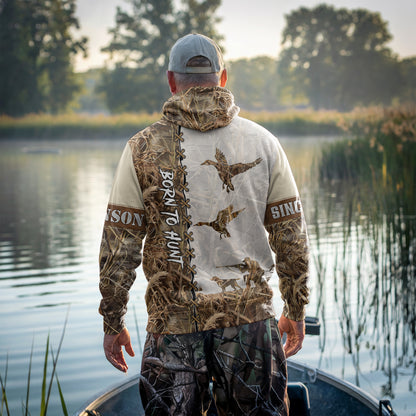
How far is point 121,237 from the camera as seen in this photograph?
1.82m

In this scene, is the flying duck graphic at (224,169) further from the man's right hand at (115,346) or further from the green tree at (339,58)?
the green tree at (339,58)

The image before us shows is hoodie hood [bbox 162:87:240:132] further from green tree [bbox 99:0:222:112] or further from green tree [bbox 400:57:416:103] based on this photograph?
green tree [bbox 400:57:416:103]

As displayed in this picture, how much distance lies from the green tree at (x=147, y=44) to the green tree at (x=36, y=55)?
3.24 m

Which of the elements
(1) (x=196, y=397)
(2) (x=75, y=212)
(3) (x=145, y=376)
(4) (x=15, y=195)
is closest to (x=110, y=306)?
(3) (x=145, y=376)

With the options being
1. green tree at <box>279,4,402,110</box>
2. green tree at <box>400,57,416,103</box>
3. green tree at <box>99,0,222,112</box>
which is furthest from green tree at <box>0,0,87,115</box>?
green tree at <box>400,57,416,103</box>

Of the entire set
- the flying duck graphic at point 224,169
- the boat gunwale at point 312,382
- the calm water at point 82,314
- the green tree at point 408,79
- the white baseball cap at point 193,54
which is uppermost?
the green tree at point 408,79

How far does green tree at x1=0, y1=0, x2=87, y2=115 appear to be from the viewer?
4484 cm

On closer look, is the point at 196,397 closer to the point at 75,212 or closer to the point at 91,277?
the point at 91,277

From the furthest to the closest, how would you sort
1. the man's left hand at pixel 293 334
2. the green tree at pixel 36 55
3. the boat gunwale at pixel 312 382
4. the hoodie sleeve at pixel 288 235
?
the green tree at pixel 36 55
the boat gunwale at pixel 312 382
the man's left hand at pixel 293 334
the hoodie sleeve at pixel 288 235

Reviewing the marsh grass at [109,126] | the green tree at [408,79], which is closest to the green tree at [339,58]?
the green tree at [408,79]

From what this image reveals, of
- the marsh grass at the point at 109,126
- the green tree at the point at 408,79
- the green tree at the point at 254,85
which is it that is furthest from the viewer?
the green tree at the point at 254,85

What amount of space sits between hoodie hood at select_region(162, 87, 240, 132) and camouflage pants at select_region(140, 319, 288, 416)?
0.60m

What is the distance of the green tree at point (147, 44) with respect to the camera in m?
45.0

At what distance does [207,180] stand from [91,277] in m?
5.56
